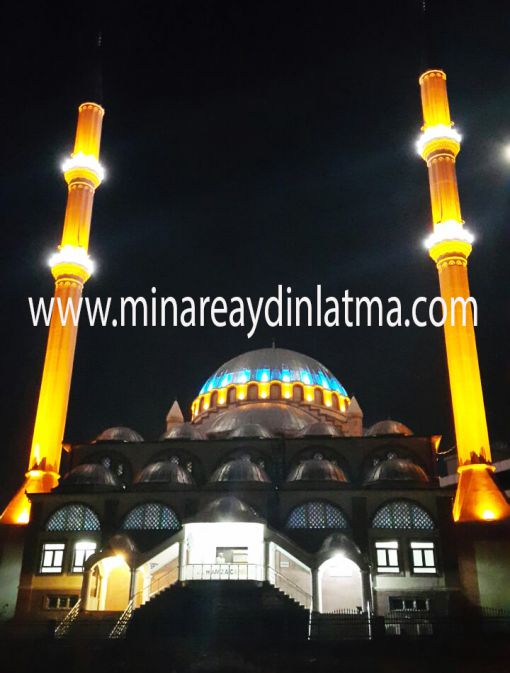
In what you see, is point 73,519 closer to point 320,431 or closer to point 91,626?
point 91,626

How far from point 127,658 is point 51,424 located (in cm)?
1546

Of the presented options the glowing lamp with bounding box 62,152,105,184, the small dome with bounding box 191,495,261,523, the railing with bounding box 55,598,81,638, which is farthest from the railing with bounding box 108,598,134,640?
the glowing lamp with bounding box 62,152,105,184

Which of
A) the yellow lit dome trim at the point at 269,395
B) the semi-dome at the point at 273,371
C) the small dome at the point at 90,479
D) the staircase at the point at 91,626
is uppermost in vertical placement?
the semi-dome at the point at 273,371

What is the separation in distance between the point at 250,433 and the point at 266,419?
458cm

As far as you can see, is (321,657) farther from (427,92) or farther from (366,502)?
(427,92)

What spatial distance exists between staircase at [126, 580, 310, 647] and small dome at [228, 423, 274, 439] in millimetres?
10439

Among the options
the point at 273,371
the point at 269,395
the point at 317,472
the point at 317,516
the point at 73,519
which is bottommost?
the point at 73,519

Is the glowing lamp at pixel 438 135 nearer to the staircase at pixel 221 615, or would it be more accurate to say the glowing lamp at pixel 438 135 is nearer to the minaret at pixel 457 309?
the minaret at pixel 457 309

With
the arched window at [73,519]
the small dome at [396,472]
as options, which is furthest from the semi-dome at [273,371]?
the arched window at [73,519]

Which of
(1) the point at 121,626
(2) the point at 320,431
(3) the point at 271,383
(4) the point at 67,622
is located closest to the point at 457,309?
(2) the point at 320,431

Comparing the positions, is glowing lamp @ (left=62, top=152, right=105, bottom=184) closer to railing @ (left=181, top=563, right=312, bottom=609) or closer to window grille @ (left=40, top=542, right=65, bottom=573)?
window grille @ (left=40, top=542, right=65, bottom=573)

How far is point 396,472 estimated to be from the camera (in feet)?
89.4

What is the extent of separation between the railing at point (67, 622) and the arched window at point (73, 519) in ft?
9.78

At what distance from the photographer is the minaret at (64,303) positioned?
29.6 m
